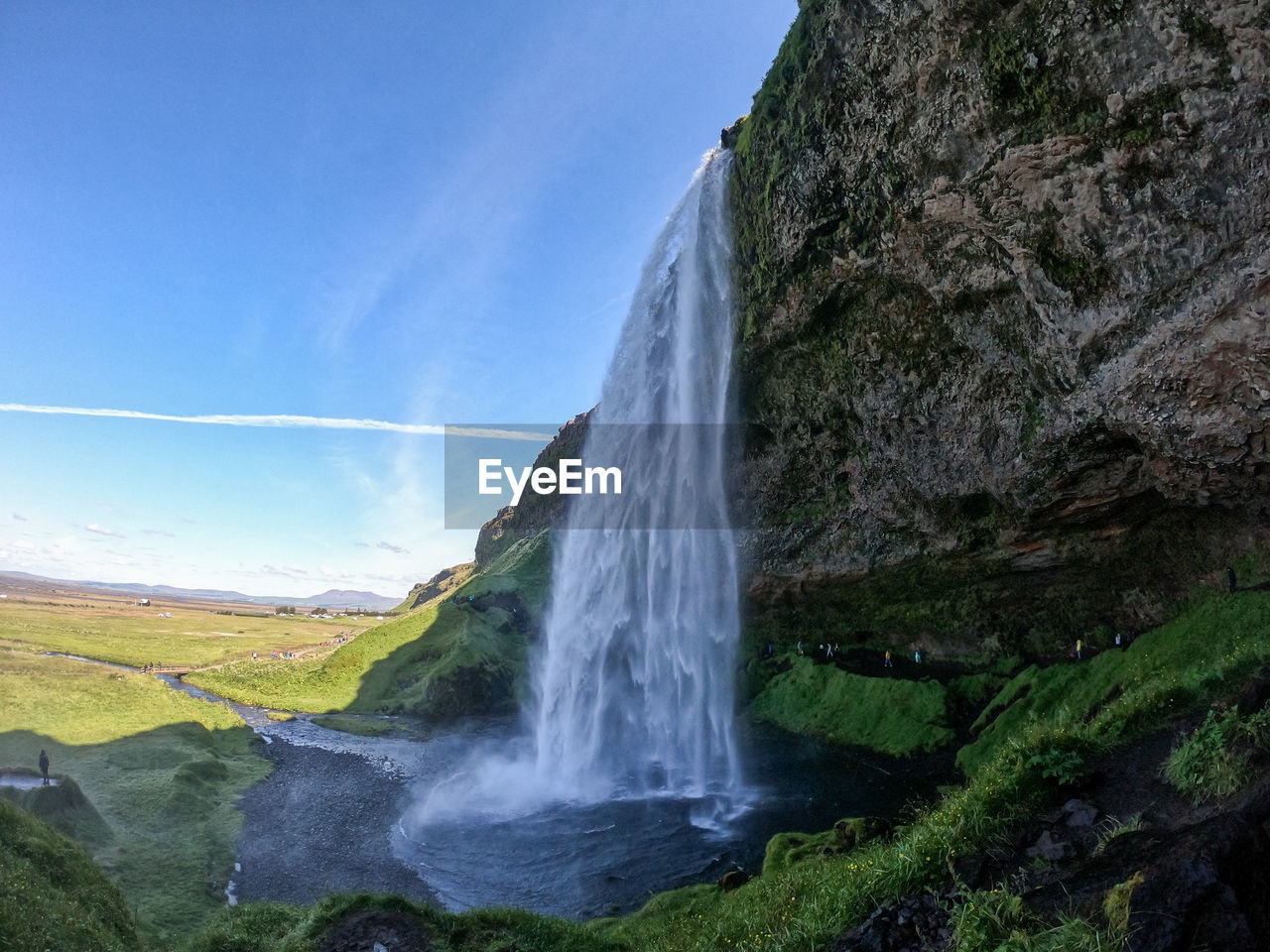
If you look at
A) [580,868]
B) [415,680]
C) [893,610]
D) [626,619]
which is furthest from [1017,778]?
[415,680]

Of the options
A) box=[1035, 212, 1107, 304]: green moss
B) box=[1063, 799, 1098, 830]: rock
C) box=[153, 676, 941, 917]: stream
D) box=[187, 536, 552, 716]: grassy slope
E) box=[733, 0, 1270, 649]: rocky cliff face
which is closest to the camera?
box=[1063, 799, 1098, 830]: rock

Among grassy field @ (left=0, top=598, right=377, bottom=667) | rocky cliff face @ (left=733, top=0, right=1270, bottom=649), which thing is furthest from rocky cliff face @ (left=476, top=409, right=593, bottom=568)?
rocky cliff face @ (left=733, top=0, right=1270, bottom=649)

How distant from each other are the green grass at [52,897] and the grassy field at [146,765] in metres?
2.75

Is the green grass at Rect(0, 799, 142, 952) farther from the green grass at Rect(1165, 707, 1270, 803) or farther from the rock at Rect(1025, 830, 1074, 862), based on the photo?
the green grass at Rect(1165, 707, 1270, 803)

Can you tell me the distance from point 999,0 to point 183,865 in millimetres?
34081

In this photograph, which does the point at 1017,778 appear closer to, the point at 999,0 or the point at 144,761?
the point at 999,0

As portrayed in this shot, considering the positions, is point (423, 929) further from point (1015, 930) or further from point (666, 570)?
point (666, 570)

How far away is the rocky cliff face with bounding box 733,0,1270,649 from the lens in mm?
15234

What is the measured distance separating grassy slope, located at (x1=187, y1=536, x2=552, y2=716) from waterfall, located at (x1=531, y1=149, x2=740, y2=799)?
6.84m

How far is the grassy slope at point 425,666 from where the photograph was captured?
144 feet

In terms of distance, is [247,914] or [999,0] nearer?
[247,914]

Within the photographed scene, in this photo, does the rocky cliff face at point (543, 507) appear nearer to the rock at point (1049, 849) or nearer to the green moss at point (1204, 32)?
the green moss at point (1204, 32)

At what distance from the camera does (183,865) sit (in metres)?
18.5

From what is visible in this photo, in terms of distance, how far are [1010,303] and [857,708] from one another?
20268 millimetres
